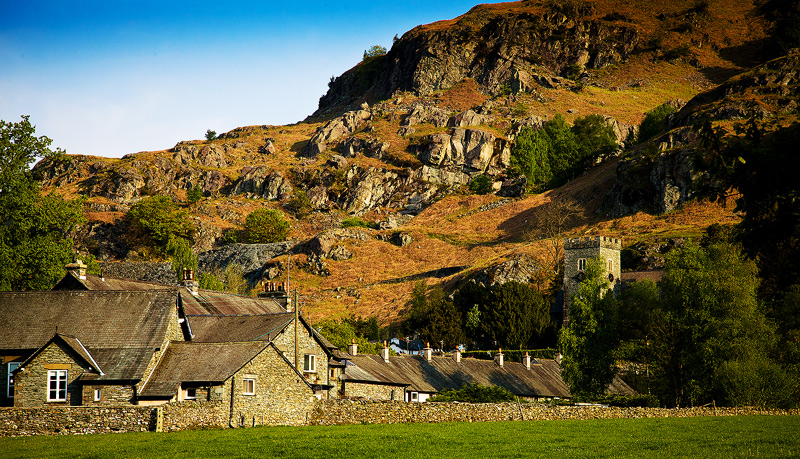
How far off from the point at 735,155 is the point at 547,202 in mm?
108822

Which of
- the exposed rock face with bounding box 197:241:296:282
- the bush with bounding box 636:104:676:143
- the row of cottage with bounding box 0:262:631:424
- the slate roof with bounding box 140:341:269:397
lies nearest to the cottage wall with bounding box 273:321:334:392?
the row of cottage with bounding box 0:262:631:424

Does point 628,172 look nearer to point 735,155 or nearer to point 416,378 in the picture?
point 416,378

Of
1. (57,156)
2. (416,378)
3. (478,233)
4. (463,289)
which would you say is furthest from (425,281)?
(57,156)

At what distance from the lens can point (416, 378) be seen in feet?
178

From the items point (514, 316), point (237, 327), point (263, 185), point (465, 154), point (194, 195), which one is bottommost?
point (514, 316)

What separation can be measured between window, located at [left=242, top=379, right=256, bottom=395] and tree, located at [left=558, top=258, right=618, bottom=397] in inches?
1296

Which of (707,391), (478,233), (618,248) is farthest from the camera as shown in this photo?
(478,233)

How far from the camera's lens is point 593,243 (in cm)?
7856

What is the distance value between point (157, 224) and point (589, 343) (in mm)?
95692

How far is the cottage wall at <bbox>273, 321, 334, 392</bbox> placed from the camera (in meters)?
38.3

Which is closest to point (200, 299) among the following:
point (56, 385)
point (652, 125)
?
point (56, 385)

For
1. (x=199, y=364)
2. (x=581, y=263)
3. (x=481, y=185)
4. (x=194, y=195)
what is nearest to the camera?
(x=199, y=364)

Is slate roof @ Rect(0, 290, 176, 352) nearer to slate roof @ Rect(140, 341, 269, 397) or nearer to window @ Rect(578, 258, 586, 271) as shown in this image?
slate roof @ Rect(140, 341, 269, 397)

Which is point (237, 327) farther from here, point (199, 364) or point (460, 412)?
point (460, 412)
